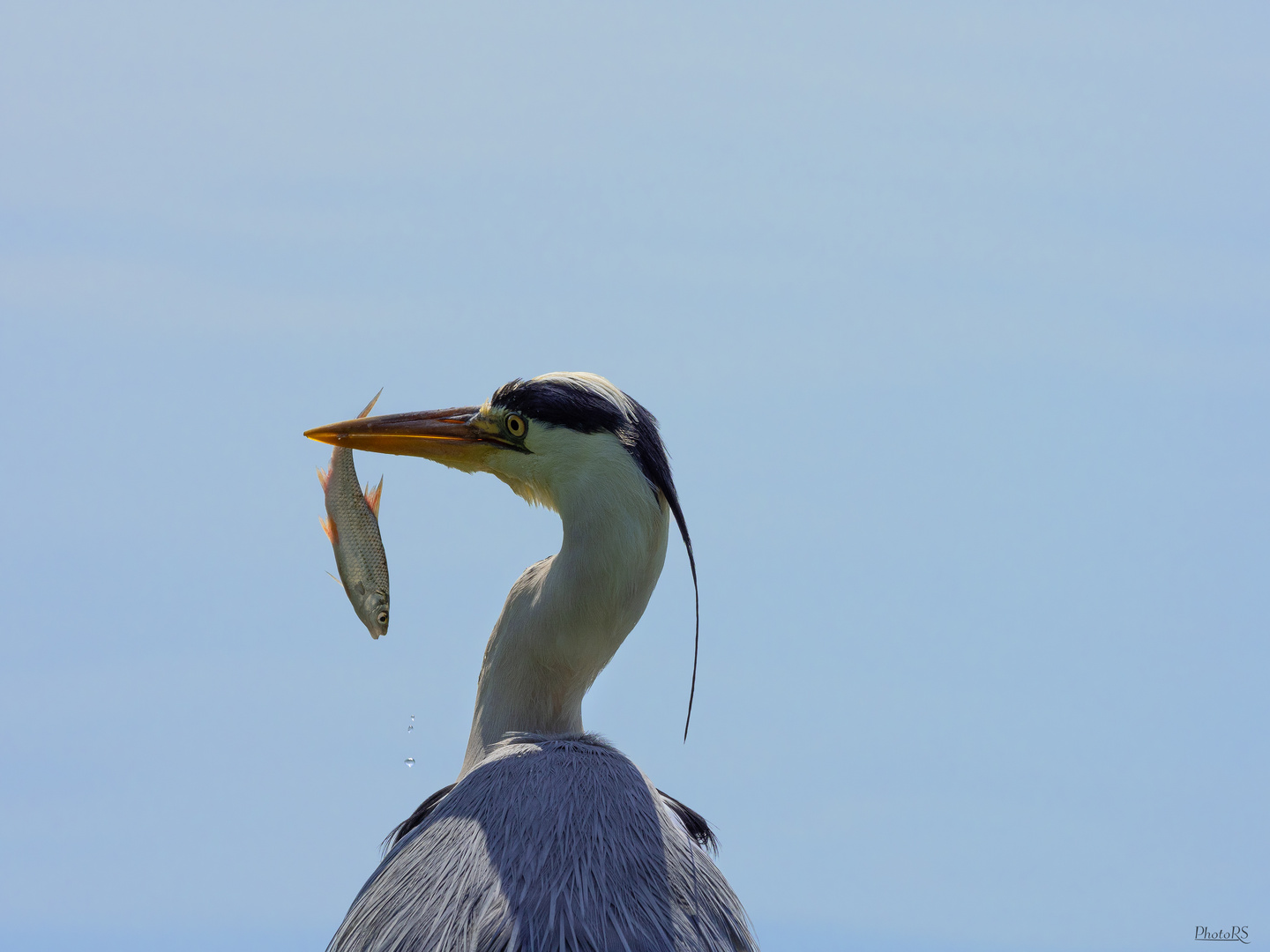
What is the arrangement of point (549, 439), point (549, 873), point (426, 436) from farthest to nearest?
point (426, 436) < point (549, 439) < point (549, 873)

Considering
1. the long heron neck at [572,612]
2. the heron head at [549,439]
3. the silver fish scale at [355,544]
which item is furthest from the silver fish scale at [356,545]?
the long heron neck at [572,612]

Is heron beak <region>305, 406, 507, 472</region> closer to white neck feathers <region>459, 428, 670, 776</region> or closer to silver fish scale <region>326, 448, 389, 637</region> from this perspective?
white neck feathers <region>459, 428, 670, 776</region>

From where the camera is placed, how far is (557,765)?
414 cm

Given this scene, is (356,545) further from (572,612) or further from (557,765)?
(557,765)

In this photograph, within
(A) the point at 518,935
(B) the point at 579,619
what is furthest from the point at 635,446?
(A) the point at 518,935

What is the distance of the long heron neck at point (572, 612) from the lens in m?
4.42

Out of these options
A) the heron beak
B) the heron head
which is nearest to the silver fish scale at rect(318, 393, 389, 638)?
the heron beak

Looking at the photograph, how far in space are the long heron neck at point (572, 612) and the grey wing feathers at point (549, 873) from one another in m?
0.32

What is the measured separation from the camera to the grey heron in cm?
371

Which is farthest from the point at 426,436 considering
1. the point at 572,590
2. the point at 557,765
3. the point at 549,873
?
the point at 549,873

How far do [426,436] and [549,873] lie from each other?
1.95 metres

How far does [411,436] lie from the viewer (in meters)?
5.18

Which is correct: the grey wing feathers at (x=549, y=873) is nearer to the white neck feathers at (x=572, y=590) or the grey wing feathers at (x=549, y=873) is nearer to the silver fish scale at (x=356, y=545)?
the white neck feathers at (x=572, y=590)

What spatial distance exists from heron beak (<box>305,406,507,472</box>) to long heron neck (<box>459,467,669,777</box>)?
Result: 1.56ft
